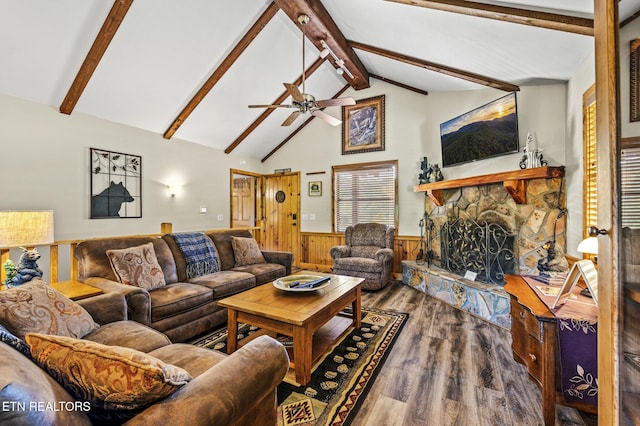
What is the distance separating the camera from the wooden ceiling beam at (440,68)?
10.7ft

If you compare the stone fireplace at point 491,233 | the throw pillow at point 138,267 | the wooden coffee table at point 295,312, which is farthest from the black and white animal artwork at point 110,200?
the stone fireplace at point 491,233

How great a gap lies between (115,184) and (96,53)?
166cm

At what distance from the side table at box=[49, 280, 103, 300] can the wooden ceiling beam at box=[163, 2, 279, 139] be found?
2782 millimetres

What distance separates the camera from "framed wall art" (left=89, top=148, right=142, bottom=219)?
11.8 ft

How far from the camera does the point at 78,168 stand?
3.45 meters

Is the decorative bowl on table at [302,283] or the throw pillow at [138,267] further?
the throw pillow at [138,267]

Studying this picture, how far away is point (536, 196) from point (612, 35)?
8.06 feet

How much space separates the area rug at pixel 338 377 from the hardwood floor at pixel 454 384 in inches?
3.2

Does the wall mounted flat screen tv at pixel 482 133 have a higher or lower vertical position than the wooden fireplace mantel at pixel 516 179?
higher

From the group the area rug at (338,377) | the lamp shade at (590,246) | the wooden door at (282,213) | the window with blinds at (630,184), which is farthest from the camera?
the wooden door at (282,213)

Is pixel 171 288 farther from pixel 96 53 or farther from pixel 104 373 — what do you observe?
pixel 96 53

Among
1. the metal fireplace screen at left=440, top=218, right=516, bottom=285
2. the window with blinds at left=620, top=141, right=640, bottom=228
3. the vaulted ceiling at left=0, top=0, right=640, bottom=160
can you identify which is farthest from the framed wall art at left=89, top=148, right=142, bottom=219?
the window with blinds at left=620, top=141, right=640, bottom=228

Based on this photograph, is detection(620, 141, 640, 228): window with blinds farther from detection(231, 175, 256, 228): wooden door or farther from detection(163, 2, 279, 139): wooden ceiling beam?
detection(231, 175, 256, 228): wooden door

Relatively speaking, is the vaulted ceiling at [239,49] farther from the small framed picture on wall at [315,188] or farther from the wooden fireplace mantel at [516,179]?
the small framed picture on wall at [315,188]
